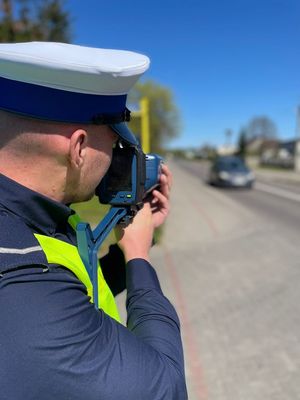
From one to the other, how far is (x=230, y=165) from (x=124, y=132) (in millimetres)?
20125

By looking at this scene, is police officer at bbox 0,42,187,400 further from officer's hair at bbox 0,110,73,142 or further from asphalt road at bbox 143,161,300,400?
asphalt road at bbox 143,161,300,400

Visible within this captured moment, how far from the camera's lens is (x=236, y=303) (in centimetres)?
455

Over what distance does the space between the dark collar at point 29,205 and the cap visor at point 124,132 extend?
0.69 feet

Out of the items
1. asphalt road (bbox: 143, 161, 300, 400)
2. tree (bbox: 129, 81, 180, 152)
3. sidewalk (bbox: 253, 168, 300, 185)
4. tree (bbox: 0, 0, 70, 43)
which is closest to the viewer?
asphalt road (bbox: 143, 161, 300, 400)

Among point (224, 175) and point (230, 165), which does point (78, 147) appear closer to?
point (224, 175)

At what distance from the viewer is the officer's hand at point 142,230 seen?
3.91ft

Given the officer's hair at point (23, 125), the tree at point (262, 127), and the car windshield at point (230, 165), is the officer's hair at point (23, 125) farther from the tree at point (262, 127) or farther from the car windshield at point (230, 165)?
the tree at point (262, 127)

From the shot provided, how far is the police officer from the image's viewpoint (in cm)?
75

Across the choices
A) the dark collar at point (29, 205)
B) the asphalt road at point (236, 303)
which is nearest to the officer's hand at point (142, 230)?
the dark collar at point (29, 205)

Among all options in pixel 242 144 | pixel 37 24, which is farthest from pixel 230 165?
pixel 242 144

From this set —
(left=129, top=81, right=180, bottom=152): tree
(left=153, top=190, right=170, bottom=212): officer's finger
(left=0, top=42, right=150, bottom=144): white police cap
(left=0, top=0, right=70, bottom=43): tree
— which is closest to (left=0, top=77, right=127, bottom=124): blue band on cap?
(left=0, top=42, right=150, bottom=144): white police cap

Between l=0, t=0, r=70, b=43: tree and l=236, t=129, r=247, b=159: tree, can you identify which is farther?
l=236, t=129, r=247, b=159: tree

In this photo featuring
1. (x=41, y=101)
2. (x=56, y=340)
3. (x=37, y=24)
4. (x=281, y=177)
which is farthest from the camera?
(x=281, y=177)

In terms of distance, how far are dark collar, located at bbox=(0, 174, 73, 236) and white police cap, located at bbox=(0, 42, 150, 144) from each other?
0.15 m
